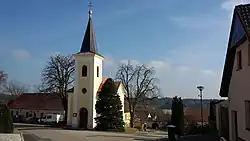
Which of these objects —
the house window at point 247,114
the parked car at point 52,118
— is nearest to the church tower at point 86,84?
the parked car at point 52,118

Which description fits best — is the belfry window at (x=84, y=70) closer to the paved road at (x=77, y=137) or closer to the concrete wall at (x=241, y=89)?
the paved road at (x=77, y=137)


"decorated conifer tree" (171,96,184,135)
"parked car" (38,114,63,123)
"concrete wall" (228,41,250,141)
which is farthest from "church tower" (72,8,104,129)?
"concrete wall" (228,41,250,141)

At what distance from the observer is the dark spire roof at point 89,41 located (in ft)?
157

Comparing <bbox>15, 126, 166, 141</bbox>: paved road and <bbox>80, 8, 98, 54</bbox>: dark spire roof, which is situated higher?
<bbox>80, 8, 98, 54</bbox>: dark spire roof

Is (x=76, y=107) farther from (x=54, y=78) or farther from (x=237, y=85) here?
(x=237, y=85)

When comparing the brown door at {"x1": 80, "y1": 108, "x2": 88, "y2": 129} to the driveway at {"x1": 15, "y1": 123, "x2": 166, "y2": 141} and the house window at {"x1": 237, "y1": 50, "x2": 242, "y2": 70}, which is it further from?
the house window at {"x1": 237, "y1": 50, "x2": 242, "y2": 70}

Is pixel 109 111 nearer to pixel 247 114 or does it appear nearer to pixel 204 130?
pixel 204 130

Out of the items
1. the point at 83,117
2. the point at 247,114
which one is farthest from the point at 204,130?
the point at 83,117

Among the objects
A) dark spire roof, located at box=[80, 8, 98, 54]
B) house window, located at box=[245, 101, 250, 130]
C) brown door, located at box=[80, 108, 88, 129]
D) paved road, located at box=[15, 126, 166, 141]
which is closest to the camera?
house window, located at box=[245, 101, 250, 130]

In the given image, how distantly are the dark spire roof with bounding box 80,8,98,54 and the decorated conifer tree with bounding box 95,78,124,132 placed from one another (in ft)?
23.6

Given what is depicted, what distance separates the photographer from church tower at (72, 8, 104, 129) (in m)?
46.3

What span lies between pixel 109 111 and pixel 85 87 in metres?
6.55

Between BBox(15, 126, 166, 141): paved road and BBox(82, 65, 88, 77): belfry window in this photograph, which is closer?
BBox(15, 126, 166, 141): paved road

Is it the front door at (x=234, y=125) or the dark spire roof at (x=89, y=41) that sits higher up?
the dark spire roof at (x=89, y=41)
